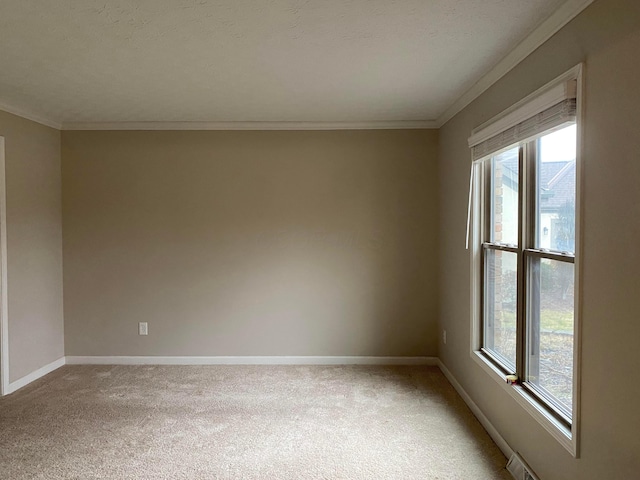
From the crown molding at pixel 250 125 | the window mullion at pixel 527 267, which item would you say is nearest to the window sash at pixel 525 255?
the window mullion at pixel 527 267

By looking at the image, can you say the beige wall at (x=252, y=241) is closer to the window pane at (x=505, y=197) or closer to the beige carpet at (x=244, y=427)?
the beige carpet at (x=244, y=427)

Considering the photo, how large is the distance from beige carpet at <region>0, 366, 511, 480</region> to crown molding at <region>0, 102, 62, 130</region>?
7.97 feet

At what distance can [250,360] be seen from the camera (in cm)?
413

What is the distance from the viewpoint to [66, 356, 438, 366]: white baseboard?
412 cm

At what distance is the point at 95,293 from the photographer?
4148 millimetres

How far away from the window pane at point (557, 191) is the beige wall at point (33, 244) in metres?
4.09

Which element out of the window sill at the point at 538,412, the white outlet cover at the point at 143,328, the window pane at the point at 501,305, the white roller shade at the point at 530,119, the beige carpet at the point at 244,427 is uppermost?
the white roller shade at the point at 530,119

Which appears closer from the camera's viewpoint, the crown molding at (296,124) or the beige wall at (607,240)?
the beige wall at (607,240)

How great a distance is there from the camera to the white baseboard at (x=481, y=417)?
2.46 m

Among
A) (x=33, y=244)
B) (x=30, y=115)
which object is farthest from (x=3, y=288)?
(x=30, y=115)

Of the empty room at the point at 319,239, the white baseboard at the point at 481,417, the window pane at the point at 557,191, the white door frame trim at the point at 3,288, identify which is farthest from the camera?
the white door frame trim at the point at 3,288

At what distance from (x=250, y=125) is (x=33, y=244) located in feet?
7.68

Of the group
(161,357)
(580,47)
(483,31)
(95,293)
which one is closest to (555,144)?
(580,47)

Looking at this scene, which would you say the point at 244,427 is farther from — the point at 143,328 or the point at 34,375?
the point at 34,375
